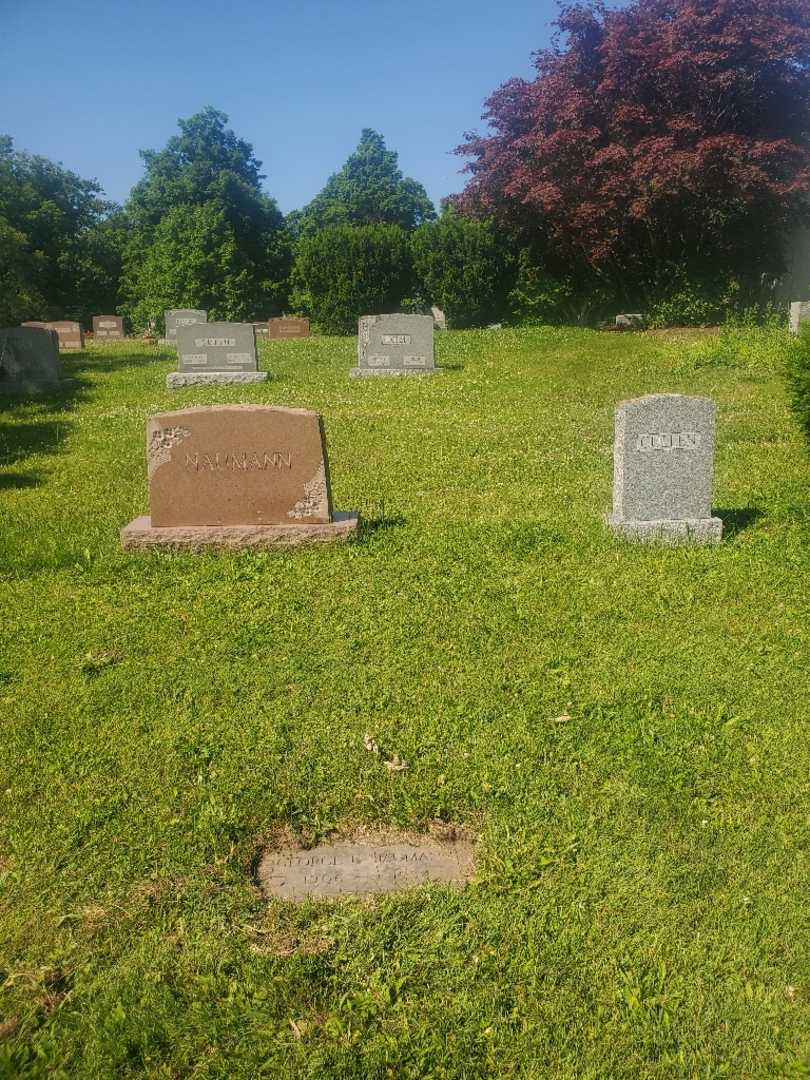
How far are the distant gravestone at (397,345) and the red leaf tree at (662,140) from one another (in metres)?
8.55

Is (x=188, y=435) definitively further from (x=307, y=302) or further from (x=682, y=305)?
(x=307, y=302)

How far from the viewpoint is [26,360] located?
16.7m

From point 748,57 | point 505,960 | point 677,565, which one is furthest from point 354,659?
point 748,57

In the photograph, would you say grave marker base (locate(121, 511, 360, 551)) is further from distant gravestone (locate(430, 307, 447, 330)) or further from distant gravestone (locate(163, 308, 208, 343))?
distant gravestone (locate(430, 307, 447, 330))

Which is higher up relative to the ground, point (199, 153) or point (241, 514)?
point (199, 153)

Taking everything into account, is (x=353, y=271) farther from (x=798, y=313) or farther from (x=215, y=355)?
(x=798, y=313)

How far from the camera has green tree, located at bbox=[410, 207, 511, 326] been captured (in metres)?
27.1

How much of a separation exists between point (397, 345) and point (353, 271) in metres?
11.9

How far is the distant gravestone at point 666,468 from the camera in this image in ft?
23.0

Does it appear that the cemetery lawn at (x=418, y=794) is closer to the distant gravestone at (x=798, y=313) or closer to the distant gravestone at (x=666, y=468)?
the distant gravestone at (x=666, y=468)

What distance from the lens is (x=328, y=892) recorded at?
3.28 meters

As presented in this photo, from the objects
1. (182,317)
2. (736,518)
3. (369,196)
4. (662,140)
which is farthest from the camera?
(369,196)

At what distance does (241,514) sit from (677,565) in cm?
341

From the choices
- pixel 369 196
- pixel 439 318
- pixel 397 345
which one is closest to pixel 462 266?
pixel 439 318
